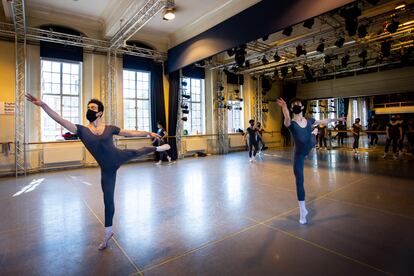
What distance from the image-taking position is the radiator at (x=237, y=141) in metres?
12.3

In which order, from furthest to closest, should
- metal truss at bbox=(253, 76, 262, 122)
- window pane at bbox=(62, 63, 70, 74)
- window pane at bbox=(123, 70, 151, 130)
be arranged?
metal truss at bbox=(253, 76, 262, 122), window pane at bbox=(123, 70, 151, 130), window pane at bbox=(62, 63, 70, 74)

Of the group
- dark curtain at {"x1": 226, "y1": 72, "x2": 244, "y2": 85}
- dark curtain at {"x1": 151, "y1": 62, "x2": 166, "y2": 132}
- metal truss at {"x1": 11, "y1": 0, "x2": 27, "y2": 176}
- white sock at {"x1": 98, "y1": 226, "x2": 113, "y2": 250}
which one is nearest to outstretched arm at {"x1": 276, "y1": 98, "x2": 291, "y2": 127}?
white sock at {"x1": 98, "y1": 226, "x2": 113, "y2": 250}

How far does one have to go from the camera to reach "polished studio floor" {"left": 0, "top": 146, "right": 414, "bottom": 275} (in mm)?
2199

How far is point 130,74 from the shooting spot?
956cm

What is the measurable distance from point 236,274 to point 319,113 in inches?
690

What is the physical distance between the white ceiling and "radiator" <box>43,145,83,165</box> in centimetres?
416

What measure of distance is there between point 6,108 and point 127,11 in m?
4.66

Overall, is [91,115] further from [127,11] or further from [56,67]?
[56,67]

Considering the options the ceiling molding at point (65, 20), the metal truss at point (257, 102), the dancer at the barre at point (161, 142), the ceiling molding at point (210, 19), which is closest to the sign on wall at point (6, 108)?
the ceiling molding at point (65, 20)

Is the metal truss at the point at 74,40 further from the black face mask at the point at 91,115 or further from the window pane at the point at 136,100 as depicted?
the black face mask at the point at 91,115

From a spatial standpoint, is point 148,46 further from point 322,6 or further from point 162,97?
point 322,6

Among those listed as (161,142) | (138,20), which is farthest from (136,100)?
(138,20)

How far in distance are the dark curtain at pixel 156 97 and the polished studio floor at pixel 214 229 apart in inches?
175

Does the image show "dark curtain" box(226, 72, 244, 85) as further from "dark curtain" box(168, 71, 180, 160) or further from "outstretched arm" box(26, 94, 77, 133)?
"outstretched arm" box(26, 94, 77, 133)
